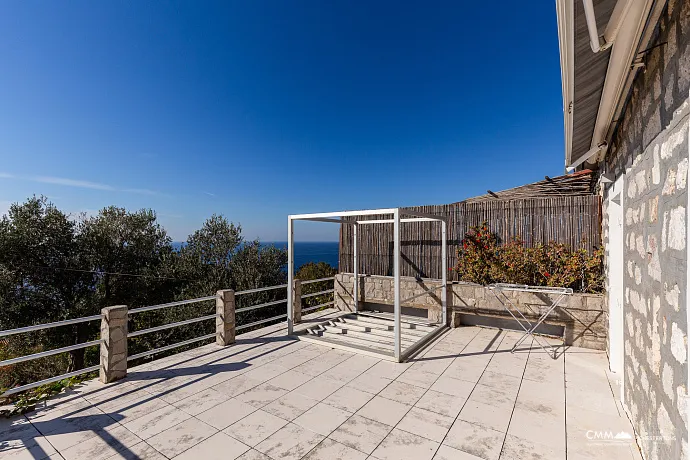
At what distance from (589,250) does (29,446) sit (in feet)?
24.4

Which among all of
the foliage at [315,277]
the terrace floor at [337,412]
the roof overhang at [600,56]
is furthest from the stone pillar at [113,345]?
the foliage at [315,277]

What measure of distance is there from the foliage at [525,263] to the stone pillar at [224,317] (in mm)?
4433

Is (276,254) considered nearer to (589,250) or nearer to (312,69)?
(312,69)

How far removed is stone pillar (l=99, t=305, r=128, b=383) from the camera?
3666 millimetres

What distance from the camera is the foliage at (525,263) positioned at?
16.7 ft

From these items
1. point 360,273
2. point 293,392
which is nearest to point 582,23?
point 293,392

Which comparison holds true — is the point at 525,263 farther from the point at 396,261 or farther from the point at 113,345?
the point at 113,345

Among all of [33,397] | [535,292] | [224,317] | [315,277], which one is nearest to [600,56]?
[535,292]

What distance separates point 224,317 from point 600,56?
17.4 ft

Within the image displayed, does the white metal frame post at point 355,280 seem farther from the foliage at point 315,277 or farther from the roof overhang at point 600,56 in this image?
the foliage at point 315,277

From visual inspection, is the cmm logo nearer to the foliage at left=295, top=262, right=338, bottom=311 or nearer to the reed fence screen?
the reed fence screen

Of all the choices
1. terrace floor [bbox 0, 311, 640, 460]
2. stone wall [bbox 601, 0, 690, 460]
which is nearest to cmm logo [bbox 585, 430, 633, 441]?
terrace floor [bbox 0, 311, 640, 460]

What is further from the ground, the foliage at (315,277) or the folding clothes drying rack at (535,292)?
the folding clothes drying rack at (535,292)

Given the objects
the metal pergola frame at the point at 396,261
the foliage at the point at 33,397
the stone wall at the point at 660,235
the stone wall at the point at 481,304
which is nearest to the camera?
the stone wall at the point at 660,235
